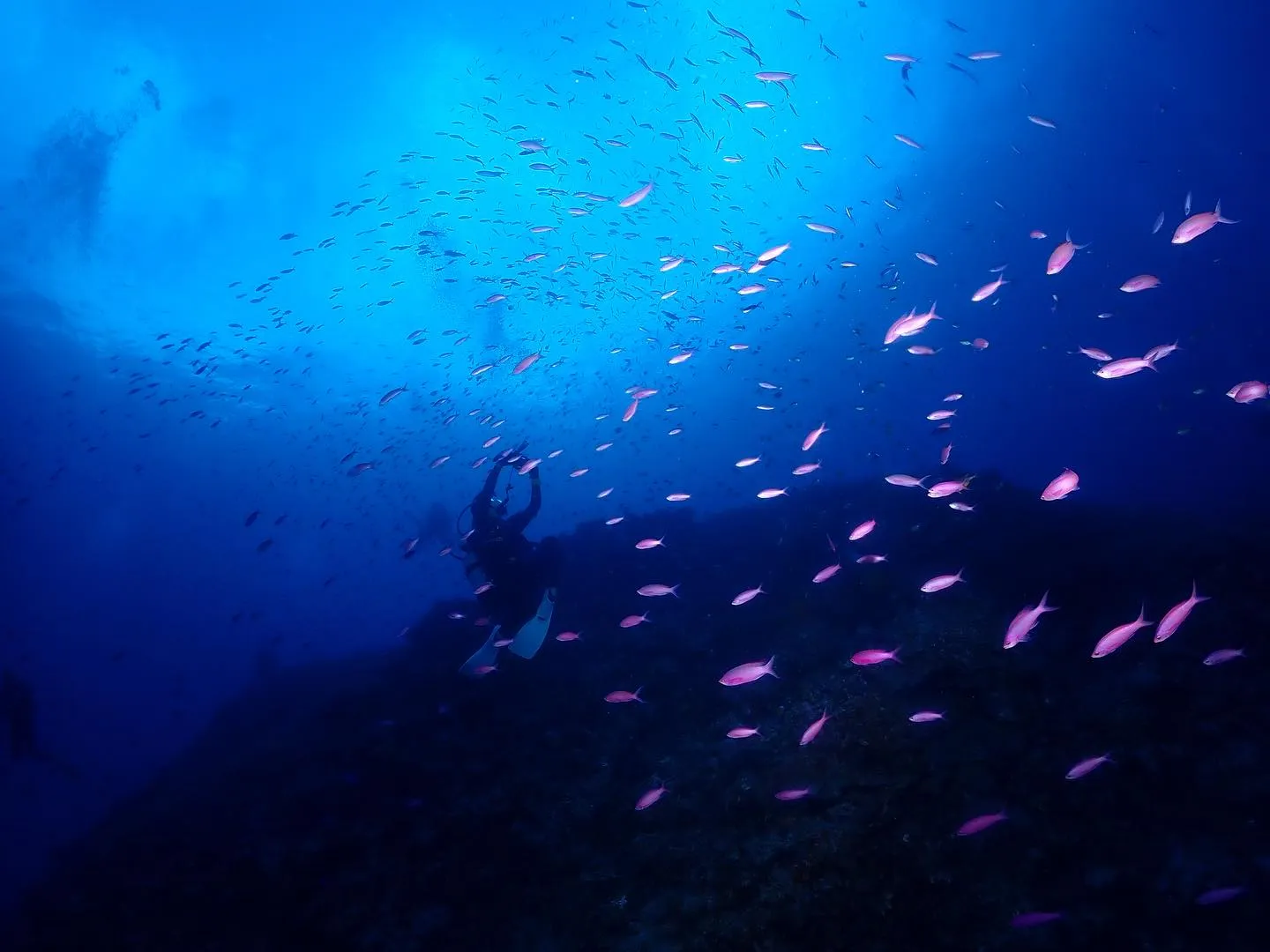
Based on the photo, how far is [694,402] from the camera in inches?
2997

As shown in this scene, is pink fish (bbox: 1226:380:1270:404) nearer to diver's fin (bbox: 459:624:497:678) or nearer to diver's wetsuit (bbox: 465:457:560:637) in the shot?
diver's wetsuit (bbox: 465:457:560:637)

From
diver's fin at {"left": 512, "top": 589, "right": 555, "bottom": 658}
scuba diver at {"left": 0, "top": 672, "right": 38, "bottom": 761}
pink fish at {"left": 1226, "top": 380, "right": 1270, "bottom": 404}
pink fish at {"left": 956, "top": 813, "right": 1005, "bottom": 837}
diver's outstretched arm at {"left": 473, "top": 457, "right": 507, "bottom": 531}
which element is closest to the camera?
pink fish at {"left": 956, "top": 813, "right": 1005, "bottom": 837}

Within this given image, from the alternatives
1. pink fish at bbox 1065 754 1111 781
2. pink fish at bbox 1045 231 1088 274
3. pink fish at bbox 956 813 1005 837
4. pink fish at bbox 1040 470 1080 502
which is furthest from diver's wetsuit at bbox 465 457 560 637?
pink fish at bbox 1045 231 1088 274

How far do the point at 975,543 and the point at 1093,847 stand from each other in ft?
24.0

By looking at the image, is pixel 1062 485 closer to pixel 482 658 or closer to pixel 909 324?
pixel 909 324

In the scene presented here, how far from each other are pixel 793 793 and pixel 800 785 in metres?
0.47

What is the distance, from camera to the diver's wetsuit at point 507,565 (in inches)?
431

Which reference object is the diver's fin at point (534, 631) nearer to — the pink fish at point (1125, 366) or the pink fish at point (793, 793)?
the pink fish at point (793, 793)

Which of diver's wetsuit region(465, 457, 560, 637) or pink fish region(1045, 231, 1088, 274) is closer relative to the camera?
pink fish region(1045, 231, 1088, 274)

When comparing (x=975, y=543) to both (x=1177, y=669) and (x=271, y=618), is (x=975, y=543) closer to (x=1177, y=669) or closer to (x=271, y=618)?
(x=1177, y=669)

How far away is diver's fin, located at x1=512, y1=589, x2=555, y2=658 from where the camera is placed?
10.7 meters

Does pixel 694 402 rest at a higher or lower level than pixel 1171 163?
lower

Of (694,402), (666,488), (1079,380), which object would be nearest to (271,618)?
(666,488)

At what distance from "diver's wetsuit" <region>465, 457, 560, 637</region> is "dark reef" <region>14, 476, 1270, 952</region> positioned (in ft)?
4.74
